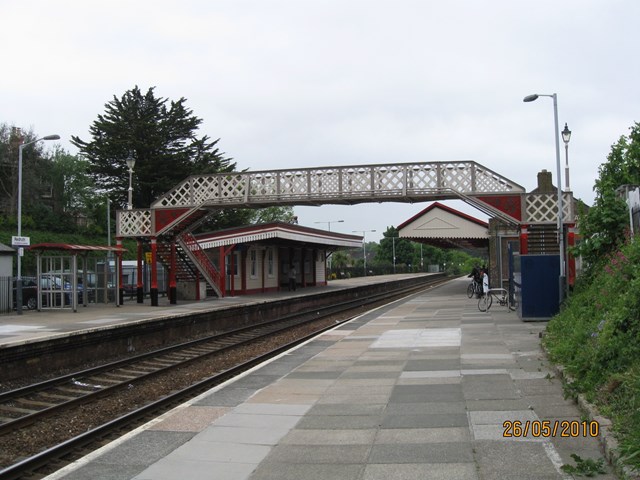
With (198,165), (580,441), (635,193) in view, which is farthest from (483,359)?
(198,165)

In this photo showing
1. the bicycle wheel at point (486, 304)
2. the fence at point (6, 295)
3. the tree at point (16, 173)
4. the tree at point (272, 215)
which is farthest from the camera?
the tree at point (272, 215)

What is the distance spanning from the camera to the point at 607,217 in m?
13.7

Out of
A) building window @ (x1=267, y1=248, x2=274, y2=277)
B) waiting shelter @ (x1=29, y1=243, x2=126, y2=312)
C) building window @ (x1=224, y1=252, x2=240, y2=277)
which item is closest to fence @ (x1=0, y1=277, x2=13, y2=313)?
waiting shelter @ (x1=29, y1=243, x2=126, y2=312)

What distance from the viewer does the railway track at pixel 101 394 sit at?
699 cm

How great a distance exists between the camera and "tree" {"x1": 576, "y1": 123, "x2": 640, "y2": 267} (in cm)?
1365

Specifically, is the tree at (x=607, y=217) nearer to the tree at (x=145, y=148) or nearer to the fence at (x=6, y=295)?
the fence at (x=6, y=295)

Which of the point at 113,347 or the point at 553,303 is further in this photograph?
the point at 553,303

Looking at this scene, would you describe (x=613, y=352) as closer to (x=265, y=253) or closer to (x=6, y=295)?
(x=6, y=295)

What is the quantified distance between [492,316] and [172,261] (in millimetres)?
14505

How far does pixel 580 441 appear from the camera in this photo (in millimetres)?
5898

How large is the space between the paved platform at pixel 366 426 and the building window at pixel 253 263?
25762mm

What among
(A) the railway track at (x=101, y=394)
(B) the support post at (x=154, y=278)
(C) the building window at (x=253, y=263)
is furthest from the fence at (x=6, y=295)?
(C) the building window at (x=253, y=263)

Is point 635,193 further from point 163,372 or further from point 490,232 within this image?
point 490,232

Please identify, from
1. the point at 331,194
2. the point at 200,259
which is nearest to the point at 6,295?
the point at 200,259
